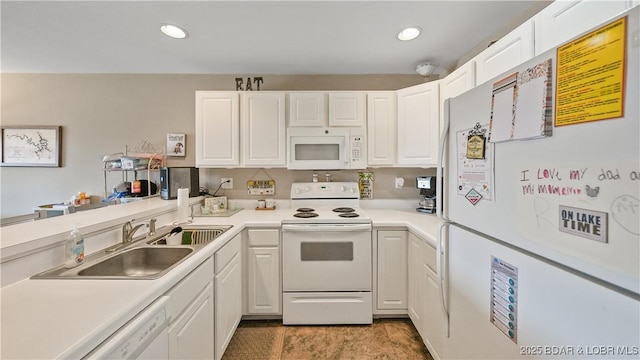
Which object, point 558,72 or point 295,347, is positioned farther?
point 295,347

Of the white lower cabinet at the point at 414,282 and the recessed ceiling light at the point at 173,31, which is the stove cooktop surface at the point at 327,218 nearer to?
the white lower cabinet at the point at 414,282

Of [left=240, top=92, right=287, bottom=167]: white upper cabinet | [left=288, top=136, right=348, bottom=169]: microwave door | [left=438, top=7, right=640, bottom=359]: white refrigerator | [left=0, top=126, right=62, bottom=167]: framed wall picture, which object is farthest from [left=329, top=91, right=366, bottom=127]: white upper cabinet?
[left=0, top=126, right=62, bottom=167]: framed wall picture

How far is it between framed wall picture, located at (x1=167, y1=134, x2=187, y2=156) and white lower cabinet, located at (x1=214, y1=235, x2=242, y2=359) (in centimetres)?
143

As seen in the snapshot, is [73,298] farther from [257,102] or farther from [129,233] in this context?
[257,102]

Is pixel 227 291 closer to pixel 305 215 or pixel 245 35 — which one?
pixel 305 215

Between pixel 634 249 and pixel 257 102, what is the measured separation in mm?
2414

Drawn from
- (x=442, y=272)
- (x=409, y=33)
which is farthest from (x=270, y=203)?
(x=409, y=33)

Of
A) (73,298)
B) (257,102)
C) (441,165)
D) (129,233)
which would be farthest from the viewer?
(257,102)

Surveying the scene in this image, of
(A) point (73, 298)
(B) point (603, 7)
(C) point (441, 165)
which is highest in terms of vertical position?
(B) point (603, 7)

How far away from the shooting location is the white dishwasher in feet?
2.22

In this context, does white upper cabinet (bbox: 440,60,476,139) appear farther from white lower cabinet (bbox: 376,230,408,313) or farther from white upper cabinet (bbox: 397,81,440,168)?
white lower cabinet (bbox: 376,230,408,313)

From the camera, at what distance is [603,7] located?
89 cm

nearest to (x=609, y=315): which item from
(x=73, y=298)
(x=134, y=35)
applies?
(x=73, y=298)

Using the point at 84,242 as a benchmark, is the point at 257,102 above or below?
above
